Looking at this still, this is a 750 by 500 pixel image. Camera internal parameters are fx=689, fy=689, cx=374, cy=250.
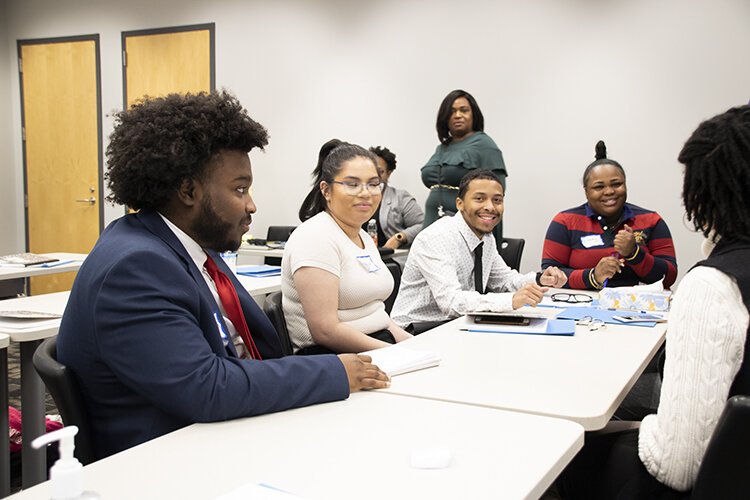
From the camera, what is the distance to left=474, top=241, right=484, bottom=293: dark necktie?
3105 mm

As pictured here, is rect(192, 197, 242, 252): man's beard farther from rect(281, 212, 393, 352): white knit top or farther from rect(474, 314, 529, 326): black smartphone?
rect(474, 314, 529, 326): black smartphone

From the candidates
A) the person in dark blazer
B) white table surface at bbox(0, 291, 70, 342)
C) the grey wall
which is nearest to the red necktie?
white table surface at bbox(0, 291, 70, 342)

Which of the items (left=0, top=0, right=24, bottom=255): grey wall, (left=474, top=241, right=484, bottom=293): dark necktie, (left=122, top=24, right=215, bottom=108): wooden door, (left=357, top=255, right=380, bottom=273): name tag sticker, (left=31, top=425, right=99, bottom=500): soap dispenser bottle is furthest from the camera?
(left=0, top=0, right=24, bottom=255): grey wall

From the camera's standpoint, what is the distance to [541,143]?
18.4 feet

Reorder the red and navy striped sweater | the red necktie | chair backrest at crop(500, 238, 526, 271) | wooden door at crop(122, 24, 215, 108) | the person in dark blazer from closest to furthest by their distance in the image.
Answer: the red necktie
the red and navy striped sweater
chair backrest at crop(500, 238, 526, 271)
the person in dark blazer
wooden door at crop(122, 24, 215, 108)

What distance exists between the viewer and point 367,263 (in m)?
2.59

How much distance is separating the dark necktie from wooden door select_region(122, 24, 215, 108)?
4488 mm

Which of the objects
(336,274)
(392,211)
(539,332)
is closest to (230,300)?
(336,274)

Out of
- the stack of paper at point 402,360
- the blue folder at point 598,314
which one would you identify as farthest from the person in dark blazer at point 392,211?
the stack of paper at point 402,360

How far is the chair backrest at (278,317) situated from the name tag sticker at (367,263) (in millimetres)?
340

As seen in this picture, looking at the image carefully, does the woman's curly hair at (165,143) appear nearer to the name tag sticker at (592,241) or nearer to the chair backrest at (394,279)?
the chair backrest at (394,279)

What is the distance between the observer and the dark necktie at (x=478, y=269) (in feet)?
10.2

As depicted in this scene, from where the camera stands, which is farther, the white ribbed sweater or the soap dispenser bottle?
the white ribbed sweater

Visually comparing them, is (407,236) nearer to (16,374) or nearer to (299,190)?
(299,190)
